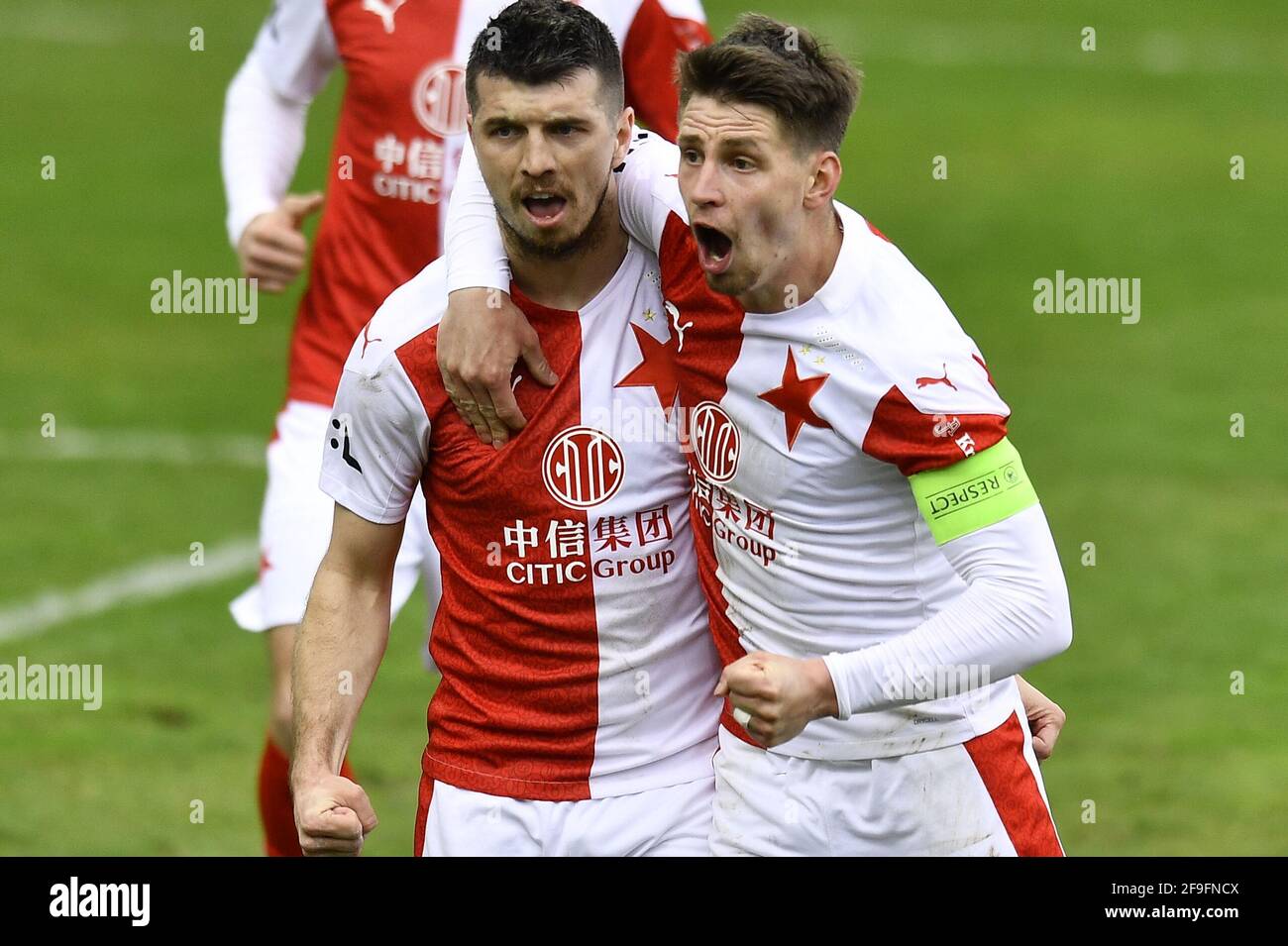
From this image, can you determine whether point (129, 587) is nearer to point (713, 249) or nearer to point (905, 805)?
point (905, 805)

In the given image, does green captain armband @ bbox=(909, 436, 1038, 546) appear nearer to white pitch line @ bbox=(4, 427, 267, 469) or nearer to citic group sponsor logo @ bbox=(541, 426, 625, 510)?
citic group sponsor logo @ bbox=(541, 426, 625, 510)

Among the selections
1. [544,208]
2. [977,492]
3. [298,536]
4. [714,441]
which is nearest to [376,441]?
[544,208]

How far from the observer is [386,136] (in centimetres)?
650

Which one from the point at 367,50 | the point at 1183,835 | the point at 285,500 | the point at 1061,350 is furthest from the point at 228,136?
the point at 1061,350

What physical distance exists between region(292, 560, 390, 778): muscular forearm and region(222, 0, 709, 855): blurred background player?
1089mm

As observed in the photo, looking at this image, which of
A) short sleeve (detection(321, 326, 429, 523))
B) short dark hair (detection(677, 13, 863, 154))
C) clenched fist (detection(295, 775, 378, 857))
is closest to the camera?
short dark hair (detection(677, 13, 863, 154))

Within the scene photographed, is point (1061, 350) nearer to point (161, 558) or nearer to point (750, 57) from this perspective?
point (161, 558)

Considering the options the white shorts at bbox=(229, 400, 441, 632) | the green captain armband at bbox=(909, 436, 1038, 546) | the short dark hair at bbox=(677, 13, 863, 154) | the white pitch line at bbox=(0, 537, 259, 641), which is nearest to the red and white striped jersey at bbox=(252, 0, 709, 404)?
the white shorts at bbox=(229, 400, 441, 632)

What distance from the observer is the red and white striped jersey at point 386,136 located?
21.0 feet

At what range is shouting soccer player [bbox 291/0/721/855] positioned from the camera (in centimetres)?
483

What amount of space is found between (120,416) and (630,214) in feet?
30.9

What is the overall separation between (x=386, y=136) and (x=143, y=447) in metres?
6.95

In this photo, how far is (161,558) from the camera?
1112cm

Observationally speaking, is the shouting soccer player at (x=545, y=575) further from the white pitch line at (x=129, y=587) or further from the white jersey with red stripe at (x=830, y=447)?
the white pitch line at (x=129, y=587)
